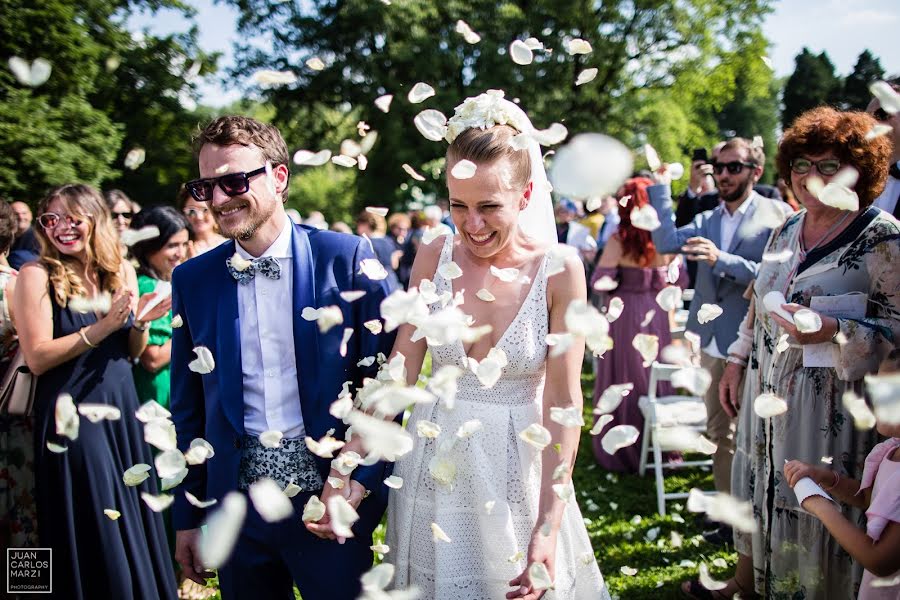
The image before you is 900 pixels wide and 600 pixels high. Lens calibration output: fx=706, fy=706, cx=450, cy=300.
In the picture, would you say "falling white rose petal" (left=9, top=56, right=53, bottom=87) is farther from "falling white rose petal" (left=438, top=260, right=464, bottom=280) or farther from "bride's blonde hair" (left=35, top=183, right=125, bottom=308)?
"falling white rose petal" (left=438, top=260, right=464, bottom=280)

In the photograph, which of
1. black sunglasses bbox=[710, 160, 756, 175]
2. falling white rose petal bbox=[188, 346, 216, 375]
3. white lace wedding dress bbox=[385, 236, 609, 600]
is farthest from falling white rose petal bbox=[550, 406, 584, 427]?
black sunglasses bbox=[710, 160, 756, 175]

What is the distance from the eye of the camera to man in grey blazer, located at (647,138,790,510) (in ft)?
14.3

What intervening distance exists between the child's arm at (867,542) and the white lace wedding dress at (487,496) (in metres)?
0.80

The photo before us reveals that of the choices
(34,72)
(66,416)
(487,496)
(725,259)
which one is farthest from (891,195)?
(66,416)

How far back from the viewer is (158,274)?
13.8 feet

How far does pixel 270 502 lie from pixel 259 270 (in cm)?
79

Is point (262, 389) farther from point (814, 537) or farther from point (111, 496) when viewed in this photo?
point (814, 537)

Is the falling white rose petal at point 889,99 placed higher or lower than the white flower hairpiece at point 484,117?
lower

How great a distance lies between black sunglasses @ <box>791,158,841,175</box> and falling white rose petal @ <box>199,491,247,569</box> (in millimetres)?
2568

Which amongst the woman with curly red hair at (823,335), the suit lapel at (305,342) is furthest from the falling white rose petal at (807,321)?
the suit lapel at (305,342)

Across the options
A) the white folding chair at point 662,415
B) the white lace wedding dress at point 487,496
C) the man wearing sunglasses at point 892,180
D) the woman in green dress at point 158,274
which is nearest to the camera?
the white lace wedding dress at point 487,496

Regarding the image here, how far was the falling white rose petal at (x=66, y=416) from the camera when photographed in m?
2.72

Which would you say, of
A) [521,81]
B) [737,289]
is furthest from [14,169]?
[737,289]

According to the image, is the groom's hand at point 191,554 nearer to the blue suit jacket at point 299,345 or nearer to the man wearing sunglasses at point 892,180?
the blue suit jacket at point 299,345
